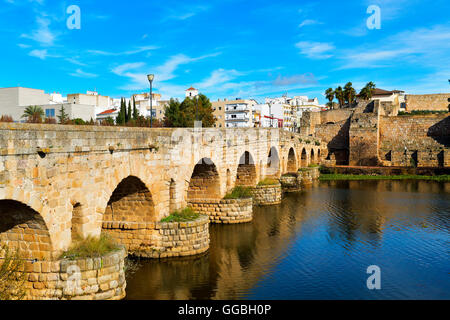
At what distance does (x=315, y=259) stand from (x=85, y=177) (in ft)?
31.0

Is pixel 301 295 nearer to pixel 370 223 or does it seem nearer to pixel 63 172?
pixel 63 172

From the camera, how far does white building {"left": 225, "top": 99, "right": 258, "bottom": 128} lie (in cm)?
7388

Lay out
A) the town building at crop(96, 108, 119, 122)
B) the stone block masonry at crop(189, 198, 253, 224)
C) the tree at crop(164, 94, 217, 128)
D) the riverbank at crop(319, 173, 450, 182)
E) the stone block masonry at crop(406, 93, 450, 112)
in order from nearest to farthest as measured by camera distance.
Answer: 1. the stone block masonry at crop(189, 198, 253, 224)
2. the riverbank at crop(319, 173, 450, 182)
3. the tree at crop(164, 94, 217, 128)
4. the town building at crop(96, 108, 119, 122)
5. the stone block masonry at crop(406, 93, 450, 112)

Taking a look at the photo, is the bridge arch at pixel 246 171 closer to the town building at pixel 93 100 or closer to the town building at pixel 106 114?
the town building at pixel 106 114

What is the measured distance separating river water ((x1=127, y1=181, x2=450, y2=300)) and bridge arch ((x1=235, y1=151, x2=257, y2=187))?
83.9 inches

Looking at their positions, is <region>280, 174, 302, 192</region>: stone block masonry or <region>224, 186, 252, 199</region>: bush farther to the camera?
<region>280, 174, 302, 192</region>: stone block masonry

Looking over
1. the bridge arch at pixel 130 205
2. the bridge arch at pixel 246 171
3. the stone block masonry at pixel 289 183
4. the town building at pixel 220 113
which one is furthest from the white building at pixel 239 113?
the bridge arch at pixel 130 205

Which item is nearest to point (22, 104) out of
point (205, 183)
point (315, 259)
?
point (205, 183)

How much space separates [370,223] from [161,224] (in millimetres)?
12781

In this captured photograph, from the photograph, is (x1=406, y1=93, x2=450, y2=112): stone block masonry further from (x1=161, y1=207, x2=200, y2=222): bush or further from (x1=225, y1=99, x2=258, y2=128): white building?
(x1=161, y1=207, x2=200, y2=222): bush

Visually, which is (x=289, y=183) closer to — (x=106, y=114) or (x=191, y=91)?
(x=106, y=114)

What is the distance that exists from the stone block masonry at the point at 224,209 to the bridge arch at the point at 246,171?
5.11 m

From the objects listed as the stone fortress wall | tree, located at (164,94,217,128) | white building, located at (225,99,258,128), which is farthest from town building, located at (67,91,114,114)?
the stone fortress wall
